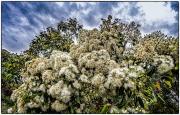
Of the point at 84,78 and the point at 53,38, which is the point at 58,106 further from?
the point at 53,38

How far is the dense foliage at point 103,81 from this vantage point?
6.98m

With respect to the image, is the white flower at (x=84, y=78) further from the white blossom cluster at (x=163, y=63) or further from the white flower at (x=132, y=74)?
the white blossom cluster at (x=163, y=63)

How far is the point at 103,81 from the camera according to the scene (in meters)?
6.93

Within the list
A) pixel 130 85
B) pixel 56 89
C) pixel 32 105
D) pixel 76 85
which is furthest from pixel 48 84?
pixel 130 85

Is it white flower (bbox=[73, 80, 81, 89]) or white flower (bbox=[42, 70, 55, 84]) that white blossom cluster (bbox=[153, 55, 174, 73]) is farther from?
white flower (bbox=[42, 70, 55, 84])

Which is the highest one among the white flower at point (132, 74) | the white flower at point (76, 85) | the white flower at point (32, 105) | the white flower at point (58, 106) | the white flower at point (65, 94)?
the white flower at point (132, 74)

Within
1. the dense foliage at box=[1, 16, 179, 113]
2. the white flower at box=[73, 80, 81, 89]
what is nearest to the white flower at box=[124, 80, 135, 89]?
the dense foliage at box=[1, 16, 179, 113]

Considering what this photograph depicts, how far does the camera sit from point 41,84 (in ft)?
24.4

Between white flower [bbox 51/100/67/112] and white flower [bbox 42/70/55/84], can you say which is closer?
white flower [bbox 51/100/67/112]

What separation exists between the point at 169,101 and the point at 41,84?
2553mm

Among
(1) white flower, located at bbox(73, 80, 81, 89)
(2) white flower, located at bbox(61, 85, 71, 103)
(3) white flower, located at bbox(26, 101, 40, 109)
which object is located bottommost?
(3) white flower, located at bbox(26, 101, 40, 109)

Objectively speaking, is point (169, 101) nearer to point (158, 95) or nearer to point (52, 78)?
point (158, 95)

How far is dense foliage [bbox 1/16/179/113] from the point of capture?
698 centimetres

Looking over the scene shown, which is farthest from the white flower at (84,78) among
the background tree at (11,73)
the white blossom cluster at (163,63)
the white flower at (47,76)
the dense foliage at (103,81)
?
the background tree at (11,73)
